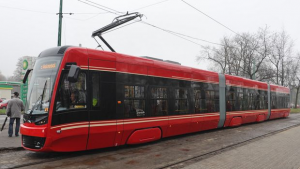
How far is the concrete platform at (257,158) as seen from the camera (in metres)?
6.24

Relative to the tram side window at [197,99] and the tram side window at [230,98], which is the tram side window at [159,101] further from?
the tram side window at [230,98]

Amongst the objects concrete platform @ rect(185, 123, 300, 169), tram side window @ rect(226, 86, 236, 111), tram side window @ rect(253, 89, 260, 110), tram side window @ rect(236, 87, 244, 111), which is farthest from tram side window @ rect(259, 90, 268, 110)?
concrete platform @ rect(185, 123, 300, 169)

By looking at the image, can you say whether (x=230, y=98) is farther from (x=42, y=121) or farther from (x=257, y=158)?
(x=42, y=121)

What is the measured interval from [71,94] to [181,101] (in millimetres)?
4981

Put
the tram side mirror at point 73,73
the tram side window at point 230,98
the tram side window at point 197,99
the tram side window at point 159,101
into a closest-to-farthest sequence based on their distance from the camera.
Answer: the tram side mirror at point 73,73
the tram side window at point 159,101
the tram side window at point 197,99
the tram side window at point 230,98

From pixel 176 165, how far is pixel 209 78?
7032mm

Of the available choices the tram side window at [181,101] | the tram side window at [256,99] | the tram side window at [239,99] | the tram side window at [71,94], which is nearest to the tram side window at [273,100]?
the tram side window at [256,99]

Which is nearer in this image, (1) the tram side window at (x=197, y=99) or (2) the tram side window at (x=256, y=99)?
(1) the tram side window at (x=197, y=99)

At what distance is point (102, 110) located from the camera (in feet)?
23.8

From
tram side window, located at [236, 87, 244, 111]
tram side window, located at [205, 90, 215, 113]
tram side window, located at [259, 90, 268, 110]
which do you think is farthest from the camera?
tram side window, located at [259, 90, 268, 110]

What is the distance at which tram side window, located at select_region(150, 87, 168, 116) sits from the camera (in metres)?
8.92

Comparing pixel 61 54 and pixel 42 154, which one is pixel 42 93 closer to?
pixel 61 54

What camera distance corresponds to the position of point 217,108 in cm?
1273

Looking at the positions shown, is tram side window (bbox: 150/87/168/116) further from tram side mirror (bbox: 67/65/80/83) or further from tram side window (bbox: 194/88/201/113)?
tram side mirror (bbox: 67/65/80/83)
